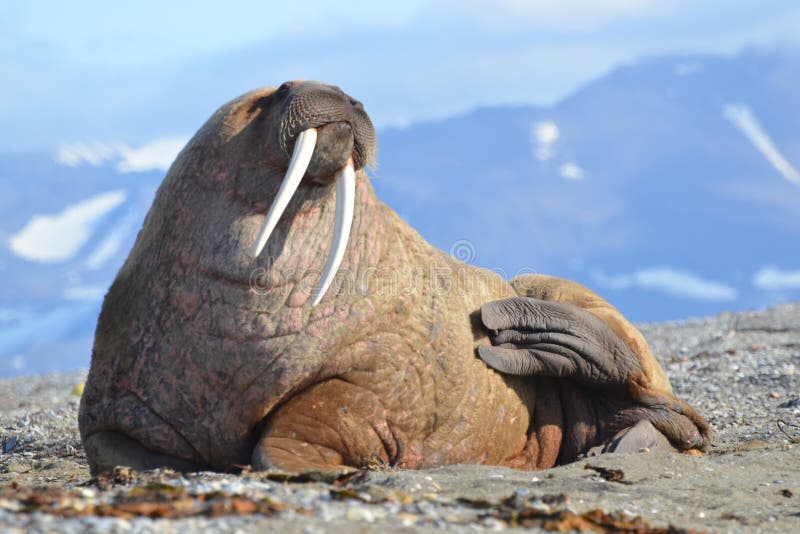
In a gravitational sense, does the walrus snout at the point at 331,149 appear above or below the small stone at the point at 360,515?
above

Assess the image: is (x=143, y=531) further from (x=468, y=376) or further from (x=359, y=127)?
(x=468, y=376)

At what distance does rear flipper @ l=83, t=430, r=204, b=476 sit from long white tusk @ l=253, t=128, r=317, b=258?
1.30m

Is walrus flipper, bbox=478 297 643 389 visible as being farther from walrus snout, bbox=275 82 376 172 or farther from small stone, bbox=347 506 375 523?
small stone, bbox=347 506 375 523

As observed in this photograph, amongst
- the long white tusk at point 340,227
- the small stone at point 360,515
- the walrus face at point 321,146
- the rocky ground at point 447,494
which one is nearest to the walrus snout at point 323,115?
the walrus face at point 321,146

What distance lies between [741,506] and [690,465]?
99 centimetres

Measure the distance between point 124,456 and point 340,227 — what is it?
178cm

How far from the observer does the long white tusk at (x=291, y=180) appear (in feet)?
18.4

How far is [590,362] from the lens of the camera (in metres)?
7.35

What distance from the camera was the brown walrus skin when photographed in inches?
231

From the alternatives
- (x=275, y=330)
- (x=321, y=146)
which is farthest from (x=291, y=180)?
(x=275, y=330)

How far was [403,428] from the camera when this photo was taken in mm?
6363

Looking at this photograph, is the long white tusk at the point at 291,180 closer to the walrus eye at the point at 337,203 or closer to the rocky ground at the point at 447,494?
the walrus eye at the point at 337,203

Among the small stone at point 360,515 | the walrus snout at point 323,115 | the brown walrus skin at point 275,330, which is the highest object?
the walrus snout at point 323,115

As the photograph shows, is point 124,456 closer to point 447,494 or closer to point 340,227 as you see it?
point 340,227
